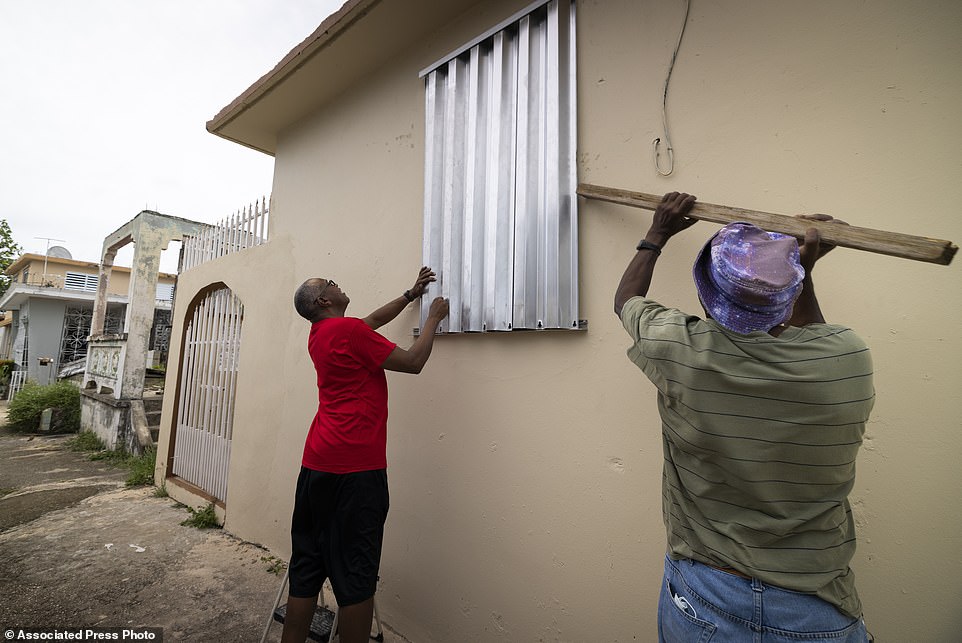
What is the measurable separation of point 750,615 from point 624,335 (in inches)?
43.7

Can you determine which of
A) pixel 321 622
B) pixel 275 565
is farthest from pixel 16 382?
pixel 321 622

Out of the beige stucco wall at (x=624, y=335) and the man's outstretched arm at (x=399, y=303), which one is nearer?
the beige stucco wall at (x=624, y=335)

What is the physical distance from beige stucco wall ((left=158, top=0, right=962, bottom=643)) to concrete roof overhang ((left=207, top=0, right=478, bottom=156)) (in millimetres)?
155

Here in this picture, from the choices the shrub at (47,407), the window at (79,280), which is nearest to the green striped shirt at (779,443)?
the shrub at (47,407)

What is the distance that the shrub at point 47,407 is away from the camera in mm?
9750

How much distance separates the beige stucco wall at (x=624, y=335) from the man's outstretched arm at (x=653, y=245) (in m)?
0.34

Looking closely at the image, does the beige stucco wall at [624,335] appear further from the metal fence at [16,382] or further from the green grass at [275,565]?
the metal fence at [16,382]

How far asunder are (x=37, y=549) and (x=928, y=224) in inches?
243

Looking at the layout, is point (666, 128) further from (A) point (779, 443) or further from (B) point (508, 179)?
(A) point (779, 443)

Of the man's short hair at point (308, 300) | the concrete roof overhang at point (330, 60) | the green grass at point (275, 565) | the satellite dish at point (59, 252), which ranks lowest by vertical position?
the green grass at point (275, 565)

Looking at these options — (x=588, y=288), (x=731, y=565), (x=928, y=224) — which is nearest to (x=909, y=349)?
(x=928, y=224)

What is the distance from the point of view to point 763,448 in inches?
44.6

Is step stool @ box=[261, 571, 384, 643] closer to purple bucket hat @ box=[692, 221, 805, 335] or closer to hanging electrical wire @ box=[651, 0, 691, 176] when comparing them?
purple bucket hat @ box=[692, 221, 805, 335]

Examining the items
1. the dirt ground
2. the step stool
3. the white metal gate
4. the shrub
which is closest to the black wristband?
the step stool
